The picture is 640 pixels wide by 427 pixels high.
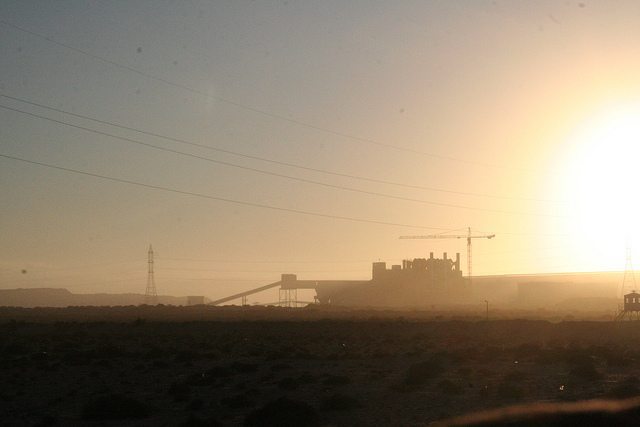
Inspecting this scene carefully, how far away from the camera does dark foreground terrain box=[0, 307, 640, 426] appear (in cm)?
3148

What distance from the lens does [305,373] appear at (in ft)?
136

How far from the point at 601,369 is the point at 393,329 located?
29.1 m

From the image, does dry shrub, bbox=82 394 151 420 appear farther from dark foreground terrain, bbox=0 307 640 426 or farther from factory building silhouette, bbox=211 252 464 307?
factory building silhouette, bbox=211 252 464 307

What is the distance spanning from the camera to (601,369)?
4072 centimetres

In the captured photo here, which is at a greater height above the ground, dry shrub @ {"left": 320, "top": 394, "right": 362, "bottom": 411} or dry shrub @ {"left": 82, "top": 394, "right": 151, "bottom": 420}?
dry shrub @ {"left": 320, "top": 394, "right": 362, "bottom": 411}

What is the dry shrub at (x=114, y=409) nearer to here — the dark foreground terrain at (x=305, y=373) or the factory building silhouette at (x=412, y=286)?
the dark foreground terrain at (x=305, y=373)

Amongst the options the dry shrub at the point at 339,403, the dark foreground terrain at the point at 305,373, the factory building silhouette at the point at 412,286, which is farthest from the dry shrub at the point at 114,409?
the factory building silhouette at the point at 412,286

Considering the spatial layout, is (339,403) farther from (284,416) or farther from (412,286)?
(412,286)

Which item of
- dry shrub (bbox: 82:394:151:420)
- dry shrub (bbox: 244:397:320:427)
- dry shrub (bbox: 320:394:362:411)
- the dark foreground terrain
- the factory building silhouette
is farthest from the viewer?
the factory building silhouette

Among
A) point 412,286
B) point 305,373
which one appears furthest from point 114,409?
point 412,286

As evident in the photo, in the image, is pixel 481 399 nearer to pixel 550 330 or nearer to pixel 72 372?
pixel 72 372

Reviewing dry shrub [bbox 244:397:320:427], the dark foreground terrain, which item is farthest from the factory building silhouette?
dry shrub [bbox 244:397:320:427]

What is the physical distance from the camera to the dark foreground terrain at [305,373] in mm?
31484

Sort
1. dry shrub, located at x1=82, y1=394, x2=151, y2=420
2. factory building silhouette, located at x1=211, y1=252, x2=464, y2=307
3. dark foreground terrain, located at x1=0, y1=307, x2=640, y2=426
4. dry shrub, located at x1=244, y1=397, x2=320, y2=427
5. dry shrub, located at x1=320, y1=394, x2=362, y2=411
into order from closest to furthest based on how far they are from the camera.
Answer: dry shrub, located at x1=244, y1=397, x2=320, y2=427 → dry shrub, located at x1=320, y1=394, x2=362, y2=411 → dark foreground terrain, located at x1=0, y1=307, x2=640, y2=426 → dry shrub, located at x1=82, y1=394, x2=151, y2=420 → factory building silhouette, located at x1=211, y1=252, x2=464, y2=307
